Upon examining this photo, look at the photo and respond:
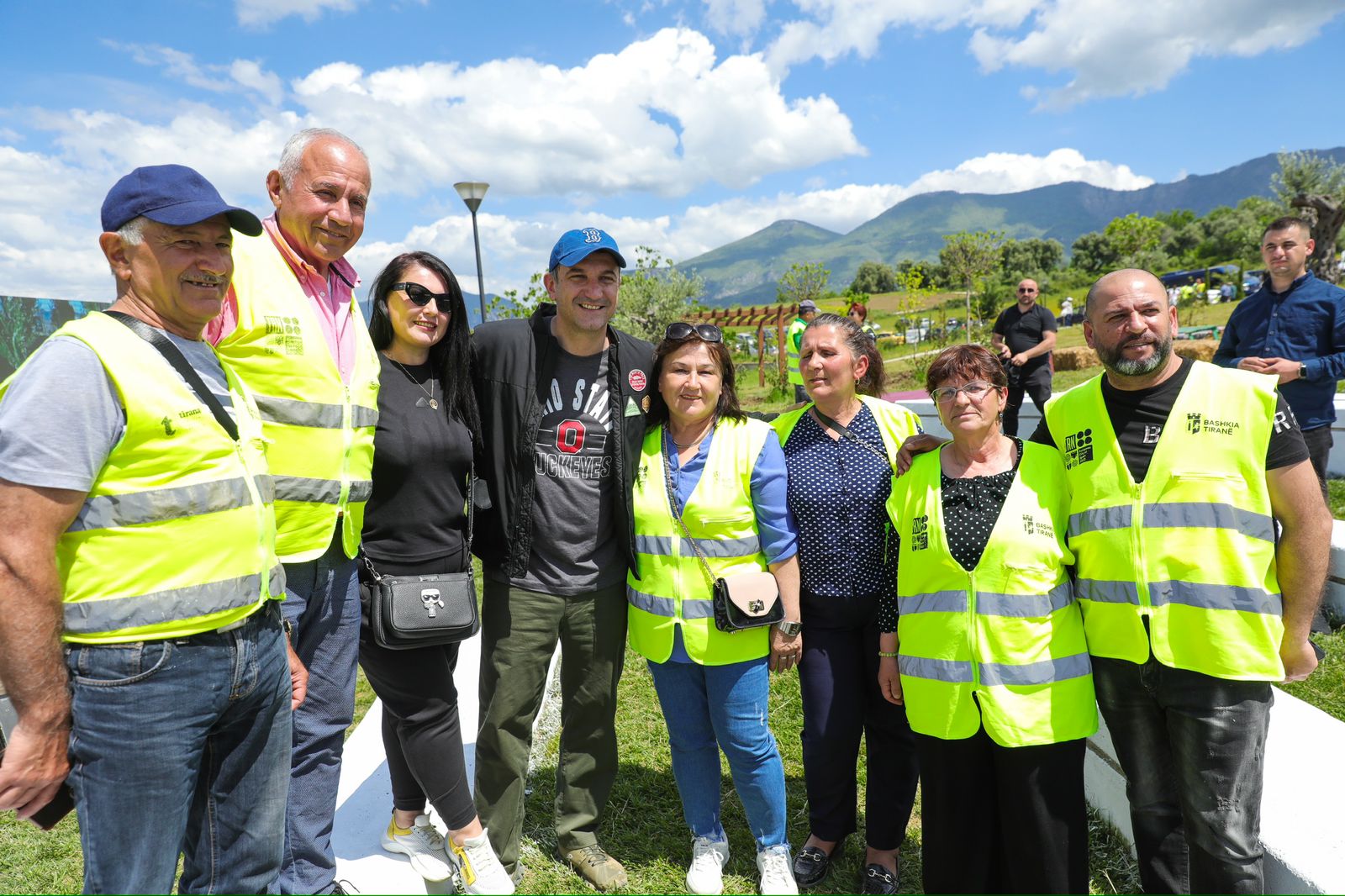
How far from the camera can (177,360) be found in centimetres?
174

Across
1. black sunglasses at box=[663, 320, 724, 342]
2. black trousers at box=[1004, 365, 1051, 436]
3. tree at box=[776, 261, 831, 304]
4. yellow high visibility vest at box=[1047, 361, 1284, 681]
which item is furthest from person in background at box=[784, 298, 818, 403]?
tree at box=[776, 261, 831, 304]

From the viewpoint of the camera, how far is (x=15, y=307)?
1119cm

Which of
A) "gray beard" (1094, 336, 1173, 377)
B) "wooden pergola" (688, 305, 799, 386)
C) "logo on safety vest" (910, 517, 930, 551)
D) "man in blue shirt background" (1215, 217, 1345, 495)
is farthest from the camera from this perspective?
"wooden pergola" (688, 305, 799, 386)

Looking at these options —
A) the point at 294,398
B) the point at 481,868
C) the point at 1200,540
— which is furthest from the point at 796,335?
the point at 294,398

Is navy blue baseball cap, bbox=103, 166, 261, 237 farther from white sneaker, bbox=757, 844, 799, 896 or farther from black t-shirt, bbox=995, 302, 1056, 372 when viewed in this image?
black t-shirt, bbox=995, 302, 1056, 372

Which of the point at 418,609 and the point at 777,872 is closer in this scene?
the point at 418,609

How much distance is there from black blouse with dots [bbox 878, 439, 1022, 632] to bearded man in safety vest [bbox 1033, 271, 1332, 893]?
232mm

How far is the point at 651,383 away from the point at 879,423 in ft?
3.09

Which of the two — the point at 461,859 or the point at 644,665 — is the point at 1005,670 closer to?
the point at 461,859

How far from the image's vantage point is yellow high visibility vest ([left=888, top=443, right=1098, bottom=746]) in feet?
7.32

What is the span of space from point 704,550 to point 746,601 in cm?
26

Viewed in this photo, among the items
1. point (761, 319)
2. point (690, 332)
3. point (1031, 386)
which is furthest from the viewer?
point (761, 319)

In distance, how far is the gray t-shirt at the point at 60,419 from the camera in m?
1.46

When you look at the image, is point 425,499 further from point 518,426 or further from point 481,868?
point 481,868
